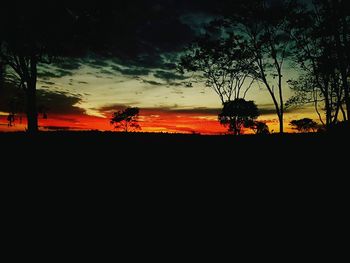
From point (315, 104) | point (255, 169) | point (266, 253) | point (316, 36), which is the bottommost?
point (266, 253)

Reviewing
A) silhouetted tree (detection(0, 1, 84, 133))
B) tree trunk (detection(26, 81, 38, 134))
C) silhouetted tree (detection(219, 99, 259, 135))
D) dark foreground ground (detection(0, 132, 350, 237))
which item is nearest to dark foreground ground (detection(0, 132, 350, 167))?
dark foreground ground (detection(0, 132, 350, 237))

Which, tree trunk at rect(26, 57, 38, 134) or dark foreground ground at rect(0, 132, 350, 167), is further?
tree trunk at rect(26, 57, 38, 134)

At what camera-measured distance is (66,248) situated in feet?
18.8

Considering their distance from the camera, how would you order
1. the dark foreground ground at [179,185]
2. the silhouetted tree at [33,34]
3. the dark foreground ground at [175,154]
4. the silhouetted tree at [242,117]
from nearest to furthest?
the dark foreground ground at [179,185] < the dark foreground ground at [175,154] < the silhouetted tree at [33,34] < the silhouetted tree at [242,117]

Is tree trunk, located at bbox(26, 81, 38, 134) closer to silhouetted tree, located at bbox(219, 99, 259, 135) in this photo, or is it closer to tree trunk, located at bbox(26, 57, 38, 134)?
tree trunk, located at bbox(26, 57, 38, 134)

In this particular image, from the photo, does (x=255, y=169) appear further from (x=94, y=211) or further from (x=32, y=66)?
(x=32, y=66)

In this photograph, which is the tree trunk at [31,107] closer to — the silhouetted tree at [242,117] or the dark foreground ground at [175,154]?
the dark foreground ground at [175,154]

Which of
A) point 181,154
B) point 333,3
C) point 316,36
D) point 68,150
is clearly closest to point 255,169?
point 181,154

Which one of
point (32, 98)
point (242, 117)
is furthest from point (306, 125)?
point (32, 98)

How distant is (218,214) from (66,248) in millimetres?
3295


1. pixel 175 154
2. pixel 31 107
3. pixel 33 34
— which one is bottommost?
pixel 175 154

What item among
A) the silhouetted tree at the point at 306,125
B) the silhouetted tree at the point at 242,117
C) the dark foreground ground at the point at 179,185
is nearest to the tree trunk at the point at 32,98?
the dark foreground ground at the point at 179,185

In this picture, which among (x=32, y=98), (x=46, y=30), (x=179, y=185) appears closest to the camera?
(x=179, y=185)

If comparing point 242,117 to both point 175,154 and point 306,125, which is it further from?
point 175,154
